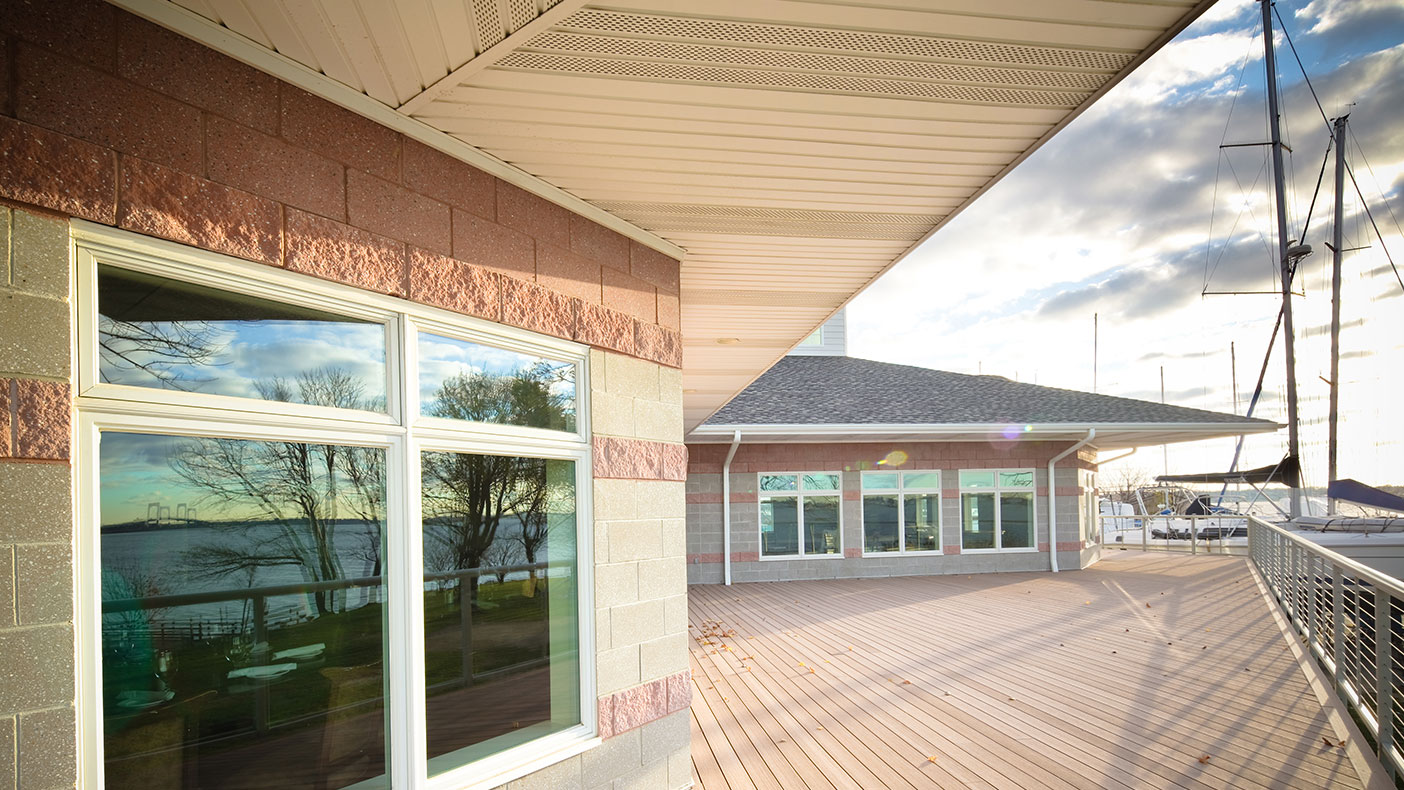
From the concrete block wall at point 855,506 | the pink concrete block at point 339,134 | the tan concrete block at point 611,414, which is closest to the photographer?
the pink concrete block at point 339,134

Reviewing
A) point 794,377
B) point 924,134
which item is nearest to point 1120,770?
point 924,134

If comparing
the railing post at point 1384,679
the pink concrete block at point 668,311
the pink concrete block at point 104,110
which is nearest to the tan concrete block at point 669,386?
the pink concrete block at point 668,311

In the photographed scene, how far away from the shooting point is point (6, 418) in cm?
188

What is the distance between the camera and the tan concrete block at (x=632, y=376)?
404 cm

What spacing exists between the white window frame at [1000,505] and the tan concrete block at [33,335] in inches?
633

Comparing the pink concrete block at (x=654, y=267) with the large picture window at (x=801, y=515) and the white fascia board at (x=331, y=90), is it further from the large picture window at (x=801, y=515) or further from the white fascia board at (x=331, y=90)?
the large picture window at (x=801, y=515)

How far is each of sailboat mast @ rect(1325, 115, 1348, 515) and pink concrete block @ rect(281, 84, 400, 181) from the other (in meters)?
26.8

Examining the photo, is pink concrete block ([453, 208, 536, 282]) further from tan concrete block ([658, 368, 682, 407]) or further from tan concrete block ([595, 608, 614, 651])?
tan concrete block ([595, 608, 614, 651])

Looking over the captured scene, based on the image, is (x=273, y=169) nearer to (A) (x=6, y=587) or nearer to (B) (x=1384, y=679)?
(A) (x=6, y=587)

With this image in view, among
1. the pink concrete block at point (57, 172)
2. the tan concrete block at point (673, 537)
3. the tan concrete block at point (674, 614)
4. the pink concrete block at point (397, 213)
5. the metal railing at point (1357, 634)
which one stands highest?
the pink concrete block at point (397, 213)

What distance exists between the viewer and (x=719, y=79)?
8.86ft

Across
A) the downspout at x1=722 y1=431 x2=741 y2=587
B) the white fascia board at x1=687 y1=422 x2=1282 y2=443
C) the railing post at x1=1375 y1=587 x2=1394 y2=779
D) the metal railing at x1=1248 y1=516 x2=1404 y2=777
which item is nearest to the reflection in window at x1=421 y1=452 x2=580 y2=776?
the metal railing at x1=1248 y1=516 x2=1404 y2=777

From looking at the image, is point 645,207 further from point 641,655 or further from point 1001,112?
point 641,655

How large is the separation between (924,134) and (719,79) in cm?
97
